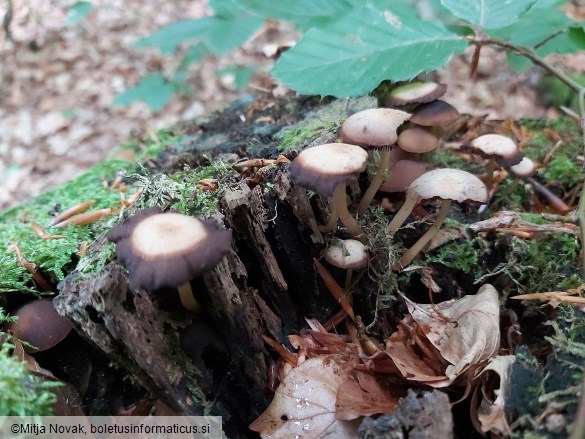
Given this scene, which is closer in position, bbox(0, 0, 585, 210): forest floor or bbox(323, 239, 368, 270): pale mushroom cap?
bbox(323, 239, 368, 270): pale mushroom cap

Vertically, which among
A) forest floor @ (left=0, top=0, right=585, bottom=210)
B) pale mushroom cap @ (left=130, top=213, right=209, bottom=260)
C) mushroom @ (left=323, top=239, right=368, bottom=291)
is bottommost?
forest floor @ (left=0, top=0, right=585, bottom=210)

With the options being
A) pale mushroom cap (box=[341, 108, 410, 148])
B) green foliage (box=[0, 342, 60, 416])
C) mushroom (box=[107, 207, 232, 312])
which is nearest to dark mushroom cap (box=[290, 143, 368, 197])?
pale mushroom cap (box=[341, 108, 410, 148])

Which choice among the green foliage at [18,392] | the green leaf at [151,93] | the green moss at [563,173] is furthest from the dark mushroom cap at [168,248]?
the green leaf at [151,93]

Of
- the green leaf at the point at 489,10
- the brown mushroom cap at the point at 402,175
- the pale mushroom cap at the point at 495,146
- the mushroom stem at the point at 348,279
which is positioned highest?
the green leaf at the point at 489,10

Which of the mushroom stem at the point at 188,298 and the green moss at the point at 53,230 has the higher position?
the mushroom stem at the point at 188,298

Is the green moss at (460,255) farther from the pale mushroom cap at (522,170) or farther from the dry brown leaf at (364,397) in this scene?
the dry brown leaf at (364,397)

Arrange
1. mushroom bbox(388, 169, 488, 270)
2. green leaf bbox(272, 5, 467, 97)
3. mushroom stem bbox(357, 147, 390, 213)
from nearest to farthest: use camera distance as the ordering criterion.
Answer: mushroom bbox(388, 169, 488, 270)
green leaf bbox(272, 5, 467, 97)
mushroom stem bbox(357, 147, 390, 213)

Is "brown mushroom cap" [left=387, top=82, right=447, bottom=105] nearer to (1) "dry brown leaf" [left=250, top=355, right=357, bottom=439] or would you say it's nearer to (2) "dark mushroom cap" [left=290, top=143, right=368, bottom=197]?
(2) "dark mushroom cap" [left=290, top=143, right=368, bottom=197]
